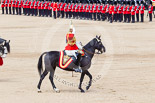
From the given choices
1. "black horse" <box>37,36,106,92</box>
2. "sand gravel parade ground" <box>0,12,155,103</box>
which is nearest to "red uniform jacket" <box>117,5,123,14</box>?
"sand gravel parade ground" <box>0,12,155,103</box>

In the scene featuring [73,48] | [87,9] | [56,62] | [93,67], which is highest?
[73,48]

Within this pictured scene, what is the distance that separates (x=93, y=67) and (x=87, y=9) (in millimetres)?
22921

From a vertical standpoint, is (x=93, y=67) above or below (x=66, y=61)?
below

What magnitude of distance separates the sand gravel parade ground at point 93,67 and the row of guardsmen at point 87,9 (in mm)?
2479

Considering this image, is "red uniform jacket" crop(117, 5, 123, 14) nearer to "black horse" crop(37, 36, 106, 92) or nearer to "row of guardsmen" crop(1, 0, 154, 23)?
"row of guardsmen" crop(1, 0, 154, 23)

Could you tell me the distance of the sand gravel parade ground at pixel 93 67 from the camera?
1592 centimetres

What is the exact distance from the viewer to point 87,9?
44156 mm

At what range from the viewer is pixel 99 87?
1758 centimetres

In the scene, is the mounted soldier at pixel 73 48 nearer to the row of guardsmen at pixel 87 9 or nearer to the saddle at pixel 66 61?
the saddle at pixel 66 61

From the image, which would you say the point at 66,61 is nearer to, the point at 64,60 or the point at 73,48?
the point at 64,60

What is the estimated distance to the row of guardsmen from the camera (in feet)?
133

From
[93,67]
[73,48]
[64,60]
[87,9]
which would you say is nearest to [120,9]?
[87,9]

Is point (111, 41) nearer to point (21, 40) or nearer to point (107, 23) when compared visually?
point (21, 40)

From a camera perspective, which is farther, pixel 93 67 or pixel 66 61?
pixel 93 67
